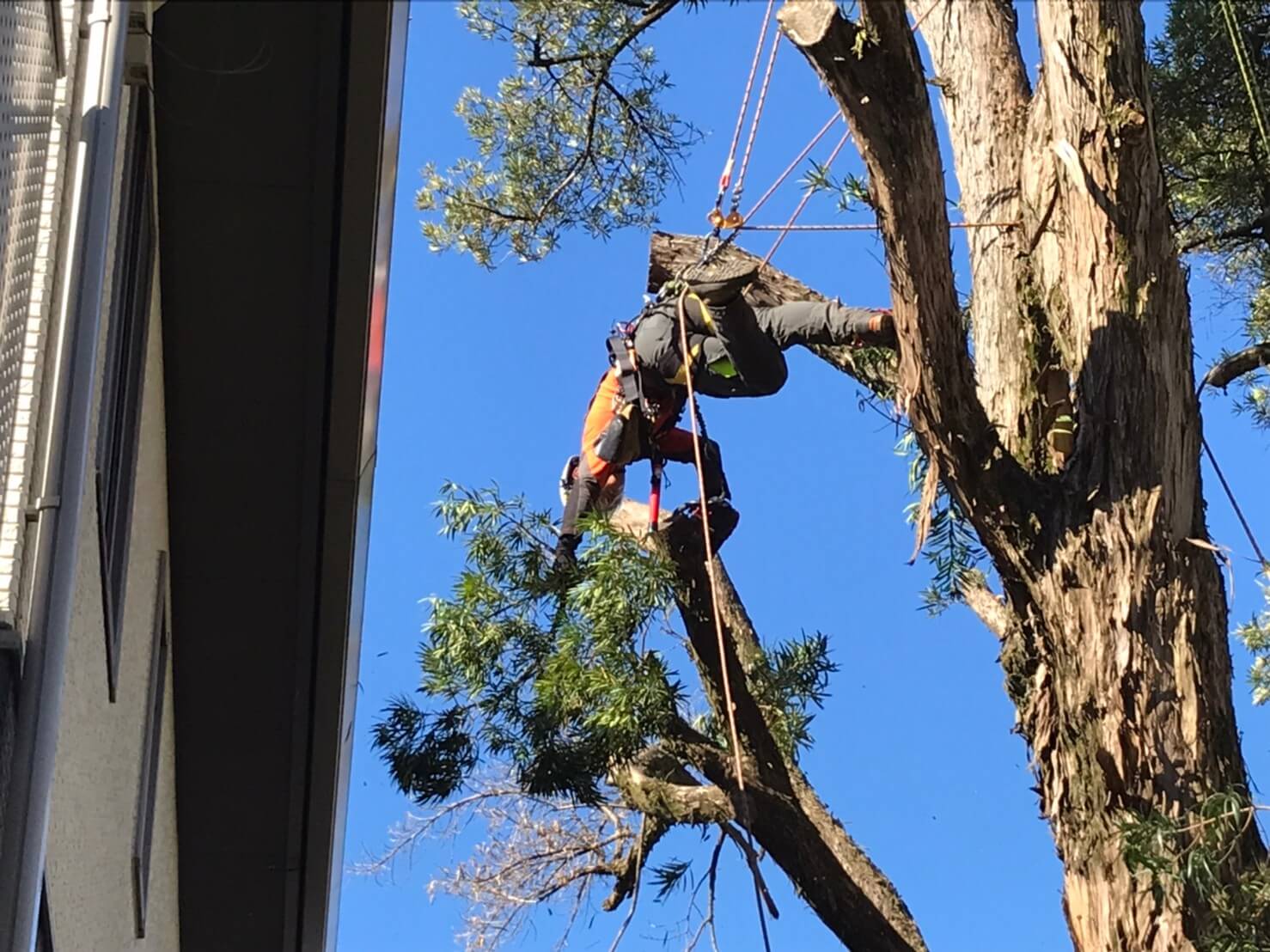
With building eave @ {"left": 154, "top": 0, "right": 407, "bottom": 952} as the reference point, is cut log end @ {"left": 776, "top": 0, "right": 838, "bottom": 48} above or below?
above

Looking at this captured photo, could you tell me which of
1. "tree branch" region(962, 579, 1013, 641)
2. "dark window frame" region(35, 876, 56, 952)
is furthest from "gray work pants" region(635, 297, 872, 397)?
"dark window frame" region(35, 876, 56, 952)

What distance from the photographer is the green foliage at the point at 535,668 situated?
15.6ft

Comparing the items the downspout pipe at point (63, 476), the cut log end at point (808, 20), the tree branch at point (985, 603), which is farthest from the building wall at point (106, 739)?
the tree branch at point (985, 603)

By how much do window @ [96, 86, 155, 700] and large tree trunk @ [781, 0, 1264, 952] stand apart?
1749 mm

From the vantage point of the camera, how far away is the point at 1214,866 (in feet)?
12.1

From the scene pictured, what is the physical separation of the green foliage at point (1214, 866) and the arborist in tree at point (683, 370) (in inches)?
63.9

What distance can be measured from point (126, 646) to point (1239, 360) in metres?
3.84

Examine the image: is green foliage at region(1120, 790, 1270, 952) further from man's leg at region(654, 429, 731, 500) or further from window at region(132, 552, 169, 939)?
window at region(132, 552, 169, 939)

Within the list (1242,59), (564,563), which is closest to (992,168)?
(1242,59)

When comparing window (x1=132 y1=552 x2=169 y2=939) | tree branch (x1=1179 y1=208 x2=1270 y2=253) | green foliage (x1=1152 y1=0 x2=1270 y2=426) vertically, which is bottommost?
window (x1=132 y1=552 x2=169 y2=939)

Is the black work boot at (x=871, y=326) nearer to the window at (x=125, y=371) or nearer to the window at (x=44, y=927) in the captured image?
the window at (x=125, y=371)

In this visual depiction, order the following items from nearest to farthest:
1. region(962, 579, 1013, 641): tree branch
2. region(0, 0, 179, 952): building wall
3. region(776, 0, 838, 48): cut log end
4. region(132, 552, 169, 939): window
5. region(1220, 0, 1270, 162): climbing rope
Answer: region(0, 0, 179, 952): building wall, region(776, 0, 838, 48): cut log end, region(132, 552, 169, 939): window, region(1220, 0, 1270, 162): climbing rope, region(962, 579, 1013, 641): tree branch

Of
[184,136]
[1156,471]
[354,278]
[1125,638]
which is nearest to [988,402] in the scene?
[1156,471]

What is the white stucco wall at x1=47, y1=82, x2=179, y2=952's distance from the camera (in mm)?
2939
